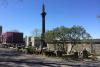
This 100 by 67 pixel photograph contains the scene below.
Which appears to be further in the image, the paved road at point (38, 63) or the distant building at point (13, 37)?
the distant building at point (13, 37)

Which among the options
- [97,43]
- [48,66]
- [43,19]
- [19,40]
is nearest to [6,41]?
[19,40]

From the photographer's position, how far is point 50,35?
41.0 m

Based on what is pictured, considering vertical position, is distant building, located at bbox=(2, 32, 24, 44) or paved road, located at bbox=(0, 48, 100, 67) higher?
distant building, located at bbox=(2, 32, 24, 44)

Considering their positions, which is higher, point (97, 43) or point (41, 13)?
point (41, 13)

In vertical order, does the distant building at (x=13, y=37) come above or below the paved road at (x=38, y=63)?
above

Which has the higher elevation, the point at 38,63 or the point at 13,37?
the point at 13,37

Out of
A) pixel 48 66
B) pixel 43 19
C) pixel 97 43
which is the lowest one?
pixel 48 66

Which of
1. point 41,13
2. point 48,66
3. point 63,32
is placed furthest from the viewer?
point 41,13

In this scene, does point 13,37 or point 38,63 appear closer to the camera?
point 38,63

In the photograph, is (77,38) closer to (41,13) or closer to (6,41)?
(41,13)

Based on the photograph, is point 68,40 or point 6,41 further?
point 6,41

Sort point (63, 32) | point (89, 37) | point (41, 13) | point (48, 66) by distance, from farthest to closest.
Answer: point (41, 13) < point (89, 37) < point (63, 32) < point (48, 66)

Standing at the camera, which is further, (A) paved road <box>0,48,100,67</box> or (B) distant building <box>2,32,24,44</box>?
(B) distant building <box>2,32,24,44</box>

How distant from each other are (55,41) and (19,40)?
5439 centimetres
